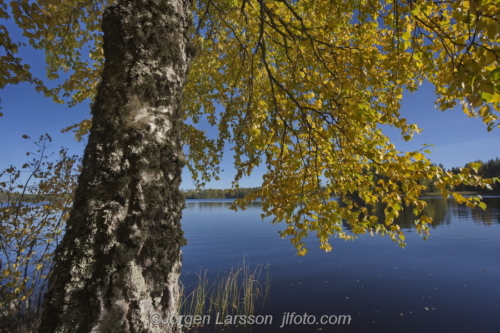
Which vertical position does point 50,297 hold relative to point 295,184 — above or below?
below

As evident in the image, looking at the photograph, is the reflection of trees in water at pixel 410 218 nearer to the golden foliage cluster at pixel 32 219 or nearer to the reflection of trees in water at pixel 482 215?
the reflection of trees in water at pixel 482 215

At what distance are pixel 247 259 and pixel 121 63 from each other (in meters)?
12.5

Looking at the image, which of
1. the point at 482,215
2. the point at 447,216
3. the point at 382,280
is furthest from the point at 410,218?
the point at 382,280

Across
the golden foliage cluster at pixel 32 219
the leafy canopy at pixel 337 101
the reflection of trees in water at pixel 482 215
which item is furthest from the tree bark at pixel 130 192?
the reflection of trees in water at pixel 482 215

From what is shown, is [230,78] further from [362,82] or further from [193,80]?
[362,82]

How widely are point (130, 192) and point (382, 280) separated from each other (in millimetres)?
10903

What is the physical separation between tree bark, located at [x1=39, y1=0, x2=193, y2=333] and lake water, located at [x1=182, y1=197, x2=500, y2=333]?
6.42 meters

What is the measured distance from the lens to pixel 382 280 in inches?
377

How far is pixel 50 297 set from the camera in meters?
1.09

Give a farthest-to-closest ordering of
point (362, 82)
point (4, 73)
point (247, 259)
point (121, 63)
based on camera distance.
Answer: point (247, 259) < point (4, 73) < point (362, 82) < point (121, 63)

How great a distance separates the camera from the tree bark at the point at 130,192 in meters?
1.09

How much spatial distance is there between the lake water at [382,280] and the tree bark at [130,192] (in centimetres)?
642

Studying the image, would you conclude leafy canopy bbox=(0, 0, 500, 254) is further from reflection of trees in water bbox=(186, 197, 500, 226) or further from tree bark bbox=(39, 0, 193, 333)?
reflection of trees in water bbox=(186, 197, 500, 226)

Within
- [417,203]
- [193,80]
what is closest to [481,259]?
[417,203]
